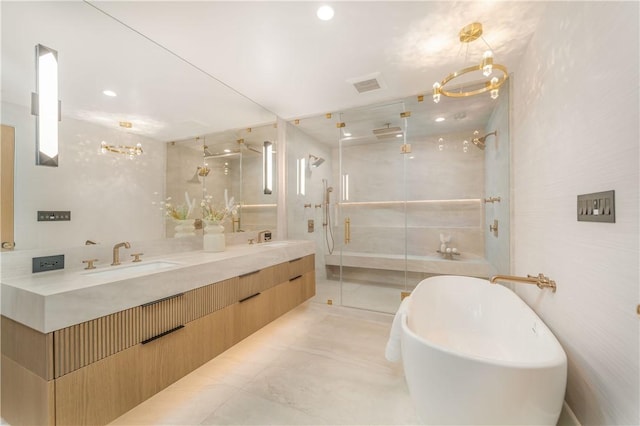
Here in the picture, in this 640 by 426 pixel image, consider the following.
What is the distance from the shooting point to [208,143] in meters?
2.58

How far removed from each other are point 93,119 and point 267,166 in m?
1.78

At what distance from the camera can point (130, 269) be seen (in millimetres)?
1730

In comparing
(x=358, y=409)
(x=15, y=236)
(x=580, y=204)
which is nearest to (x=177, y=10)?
(x=15, y=236)

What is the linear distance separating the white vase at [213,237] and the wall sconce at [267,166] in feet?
3.26

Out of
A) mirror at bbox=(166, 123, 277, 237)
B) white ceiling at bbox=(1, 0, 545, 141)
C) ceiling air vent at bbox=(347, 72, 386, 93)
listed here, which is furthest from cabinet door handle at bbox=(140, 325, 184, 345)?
ceiling air vent at bbox=(347, 72, 386, 93)

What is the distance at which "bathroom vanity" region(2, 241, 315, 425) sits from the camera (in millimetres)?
1078

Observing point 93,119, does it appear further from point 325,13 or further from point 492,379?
point 492,379

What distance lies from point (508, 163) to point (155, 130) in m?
3.24

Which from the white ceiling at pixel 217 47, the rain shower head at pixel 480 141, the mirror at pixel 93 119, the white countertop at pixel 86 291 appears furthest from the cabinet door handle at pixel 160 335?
the rain shower head at pixel 480 141

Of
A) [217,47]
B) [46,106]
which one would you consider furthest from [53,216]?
[217,47]

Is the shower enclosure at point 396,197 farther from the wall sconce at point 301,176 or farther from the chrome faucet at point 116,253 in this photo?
the chrome faucet at point 116,253

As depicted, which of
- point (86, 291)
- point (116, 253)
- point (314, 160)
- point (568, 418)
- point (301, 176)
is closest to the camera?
point (86, 291)

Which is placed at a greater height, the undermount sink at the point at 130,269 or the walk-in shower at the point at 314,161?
the walk-in shower at the point at 314,161

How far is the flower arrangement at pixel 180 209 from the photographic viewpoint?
2160 mm
